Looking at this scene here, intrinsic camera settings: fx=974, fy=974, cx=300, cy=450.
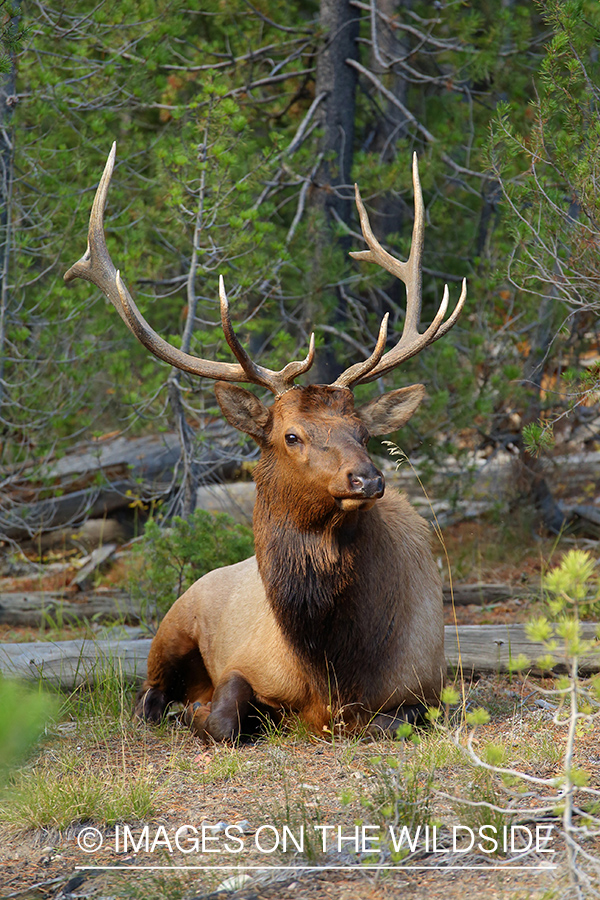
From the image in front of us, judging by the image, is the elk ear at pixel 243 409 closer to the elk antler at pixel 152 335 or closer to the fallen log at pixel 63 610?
the elk antler at pixel 152 335

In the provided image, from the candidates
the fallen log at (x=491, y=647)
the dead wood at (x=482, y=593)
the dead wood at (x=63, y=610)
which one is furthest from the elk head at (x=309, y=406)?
the dead wood at (x=63, y=610)

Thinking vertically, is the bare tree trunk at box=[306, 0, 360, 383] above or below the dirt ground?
above

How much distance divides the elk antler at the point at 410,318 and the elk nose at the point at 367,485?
2.26 ft

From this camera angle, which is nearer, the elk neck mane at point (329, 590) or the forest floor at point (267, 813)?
the forest floor at point (267, 813)

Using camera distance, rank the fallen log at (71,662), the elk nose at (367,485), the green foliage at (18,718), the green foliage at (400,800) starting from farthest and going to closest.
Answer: the fallen log at (71,662)
the elk nose at (367,485)
the green foliage at (400,800)
the green foliage at (18,718)

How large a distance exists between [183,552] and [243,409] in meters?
2.04

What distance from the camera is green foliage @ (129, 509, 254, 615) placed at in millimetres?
6410

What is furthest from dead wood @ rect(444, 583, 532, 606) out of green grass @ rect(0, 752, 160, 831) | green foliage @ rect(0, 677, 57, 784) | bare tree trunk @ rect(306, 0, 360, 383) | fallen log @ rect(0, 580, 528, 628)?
green foliage @ rect(0, 677, 57, 784)

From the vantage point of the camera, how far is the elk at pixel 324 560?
14.1 feet

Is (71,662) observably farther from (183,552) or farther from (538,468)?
(538,468)

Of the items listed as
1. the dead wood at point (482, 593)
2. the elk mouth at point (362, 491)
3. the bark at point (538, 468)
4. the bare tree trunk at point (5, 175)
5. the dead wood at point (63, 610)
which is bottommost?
the dead wood at point (63, 610)

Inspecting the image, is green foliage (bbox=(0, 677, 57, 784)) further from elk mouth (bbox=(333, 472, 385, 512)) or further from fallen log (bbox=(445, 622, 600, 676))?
fallen log (bbox=(445, 622, 600, 676))

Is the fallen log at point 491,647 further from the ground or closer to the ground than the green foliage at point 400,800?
closer to the ground

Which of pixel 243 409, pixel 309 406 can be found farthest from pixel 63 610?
pixel 309 406
